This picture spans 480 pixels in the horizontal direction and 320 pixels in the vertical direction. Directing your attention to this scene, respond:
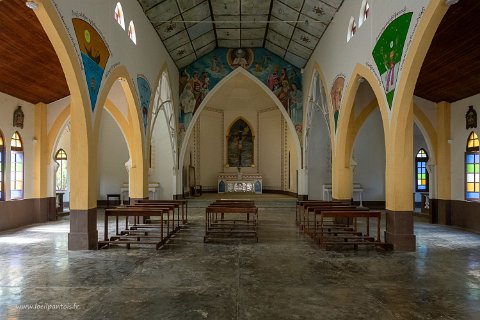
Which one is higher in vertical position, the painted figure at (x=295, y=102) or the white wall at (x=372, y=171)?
the painted figure at (x=295, y=102)

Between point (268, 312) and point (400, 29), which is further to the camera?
point (400, 29)

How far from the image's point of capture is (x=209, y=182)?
25484mm

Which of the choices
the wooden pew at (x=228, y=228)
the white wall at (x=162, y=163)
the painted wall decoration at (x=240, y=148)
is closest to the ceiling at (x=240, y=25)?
the white wall at (x=162, y=163)

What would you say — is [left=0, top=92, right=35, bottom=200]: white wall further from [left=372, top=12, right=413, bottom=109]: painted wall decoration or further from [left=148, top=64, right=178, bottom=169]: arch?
[left=372, top=12, right=413, bottom=109]: painted wall decoration

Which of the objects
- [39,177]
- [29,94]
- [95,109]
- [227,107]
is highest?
[227,107]

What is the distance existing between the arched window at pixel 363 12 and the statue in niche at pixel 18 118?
10.1 m

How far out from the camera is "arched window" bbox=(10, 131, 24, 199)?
1235cm

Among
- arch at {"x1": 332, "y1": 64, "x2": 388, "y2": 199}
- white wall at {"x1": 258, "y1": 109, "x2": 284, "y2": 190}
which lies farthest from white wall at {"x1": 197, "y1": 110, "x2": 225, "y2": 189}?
arch at {"x1": 332, "y1": 64, "x2": 388, "y2": 199}

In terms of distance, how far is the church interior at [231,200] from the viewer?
18.8 ft

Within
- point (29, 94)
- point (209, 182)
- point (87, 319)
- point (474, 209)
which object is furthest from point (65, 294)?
point (209, 182)

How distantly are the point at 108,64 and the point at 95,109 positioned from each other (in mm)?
1275

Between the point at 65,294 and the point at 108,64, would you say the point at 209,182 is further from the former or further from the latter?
the point at 65,294

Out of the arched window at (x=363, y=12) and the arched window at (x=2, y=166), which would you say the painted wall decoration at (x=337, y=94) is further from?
the arched window at (x=2, y=166)

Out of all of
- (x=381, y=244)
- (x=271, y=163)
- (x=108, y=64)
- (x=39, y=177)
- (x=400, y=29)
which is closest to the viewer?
(x=400, y=29)
